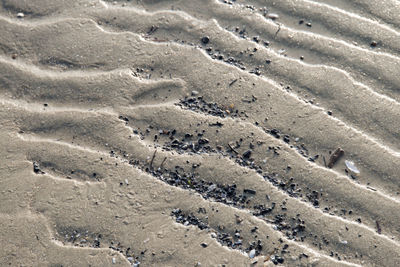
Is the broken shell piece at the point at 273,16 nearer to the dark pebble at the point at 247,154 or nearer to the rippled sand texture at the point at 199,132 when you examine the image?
the rippled sand texture at the point at 199,132

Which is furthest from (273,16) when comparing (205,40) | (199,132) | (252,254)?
(252,254)

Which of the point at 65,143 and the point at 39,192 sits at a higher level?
the point at 65,143

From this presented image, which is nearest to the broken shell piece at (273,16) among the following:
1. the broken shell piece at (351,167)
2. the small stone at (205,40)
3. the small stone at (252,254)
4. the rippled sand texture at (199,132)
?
the rippled sand texture at (199,132)

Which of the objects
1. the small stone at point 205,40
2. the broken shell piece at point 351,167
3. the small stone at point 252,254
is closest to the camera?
the small stone at point 252,254

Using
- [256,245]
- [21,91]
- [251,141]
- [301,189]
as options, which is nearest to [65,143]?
[21,91]

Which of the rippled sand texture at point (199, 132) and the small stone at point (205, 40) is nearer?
the rippled sand texture at point (199, 132)

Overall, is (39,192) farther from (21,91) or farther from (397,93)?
(397,93)

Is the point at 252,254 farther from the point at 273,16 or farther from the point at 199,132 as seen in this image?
the point at 273,16

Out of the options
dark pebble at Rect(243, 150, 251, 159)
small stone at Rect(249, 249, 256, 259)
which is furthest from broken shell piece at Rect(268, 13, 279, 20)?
small stone at Rect(249, 249, 256, 259)
